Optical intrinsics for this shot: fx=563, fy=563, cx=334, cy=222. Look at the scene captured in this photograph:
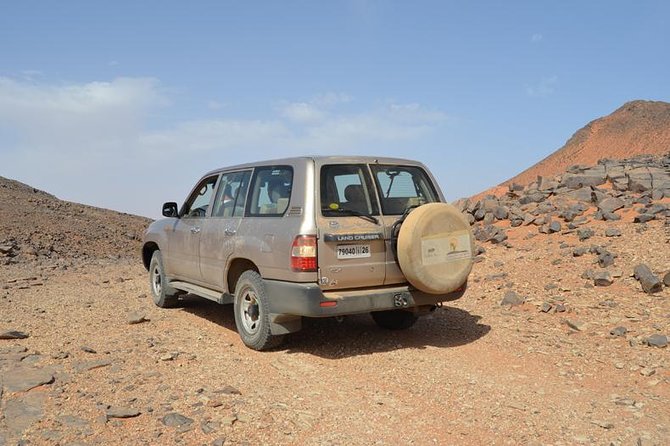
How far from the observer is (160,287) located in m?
8.48

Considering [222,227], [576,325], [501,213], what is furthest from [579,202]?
[222,227]

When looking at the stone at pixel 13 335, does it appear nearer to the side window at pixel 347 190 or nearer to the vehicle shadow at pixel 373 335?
the vehicle shadow at pixel 373 335

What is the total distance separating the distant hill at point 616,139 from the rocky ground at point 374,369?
25259 millimetres

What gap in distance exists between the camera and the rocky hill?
50.0ft

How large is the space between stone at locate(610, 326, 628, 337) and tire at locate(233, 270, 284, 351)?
3.82m

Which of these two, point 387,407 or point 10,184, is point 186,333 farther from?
point 10,184

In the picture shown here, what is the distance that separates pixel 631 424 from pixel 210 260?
15.2 ft

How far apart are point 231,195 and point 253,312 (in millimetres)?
1491

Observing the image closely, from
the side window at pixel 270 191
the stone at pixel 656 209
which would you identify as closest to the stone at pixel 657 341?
the side window at pixel 270 191

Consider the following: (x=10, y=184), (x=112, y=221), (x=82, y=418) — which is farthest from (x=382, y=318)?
(x=10, y=184)

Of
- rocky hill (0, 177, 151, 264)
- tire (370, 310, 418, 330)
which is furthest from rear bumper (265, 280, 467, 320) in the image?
rocky hill (0, 177, 151, 264)

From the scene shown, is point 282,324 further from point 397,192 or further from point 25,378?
point 25,378

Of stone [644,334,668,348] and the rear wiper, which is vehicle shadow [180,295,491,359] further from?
stone [644,334,668,348]

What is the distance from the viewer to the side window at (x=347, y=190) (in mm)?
5543
